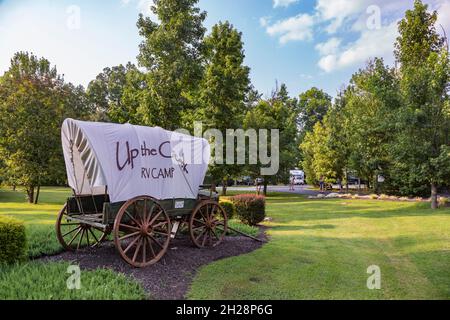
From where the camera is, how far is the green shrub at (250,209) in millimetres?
14055

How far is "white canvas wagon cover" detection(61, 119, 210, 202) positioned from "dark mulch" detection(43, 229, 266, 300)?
1.45 m

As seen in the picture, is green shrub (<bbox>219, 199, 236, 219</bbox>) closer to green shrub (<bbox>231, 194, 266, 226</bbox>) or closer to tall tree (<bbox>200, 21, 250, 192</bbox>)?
green shrub (<bbox>231, 194, 266, 226</bbox>)

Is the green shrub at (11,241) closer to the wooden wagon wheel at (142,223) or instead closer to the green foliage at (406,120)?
the wooden wagon wheel at (142,223)

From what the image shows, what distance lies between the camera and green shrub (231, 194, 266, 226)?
14.1m

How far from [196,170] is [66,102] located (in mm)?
23106

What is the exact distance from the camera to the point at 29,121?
83.6 ft

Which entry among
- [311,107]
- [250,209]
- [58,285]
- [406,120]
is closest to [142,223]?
[58,285]

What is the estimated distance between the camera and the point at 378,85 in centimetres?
2066

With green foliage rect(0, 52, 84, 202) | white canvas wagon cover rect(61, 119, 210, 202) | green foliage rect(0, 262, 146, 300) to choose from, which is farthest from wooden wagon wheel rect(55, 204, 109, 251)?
green foliage rect(0, 52, 84, 202)

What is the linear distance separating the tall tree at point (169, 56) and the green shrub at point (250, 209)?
6.55 meters

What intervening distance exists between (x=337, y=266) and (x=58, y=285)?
238 inches

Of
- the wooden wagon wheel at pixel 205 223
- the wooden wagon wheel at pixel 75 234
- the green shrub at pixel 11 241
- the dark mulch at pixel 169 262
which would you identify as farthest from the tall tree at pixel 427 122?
the green shrub at pixel 11 241
